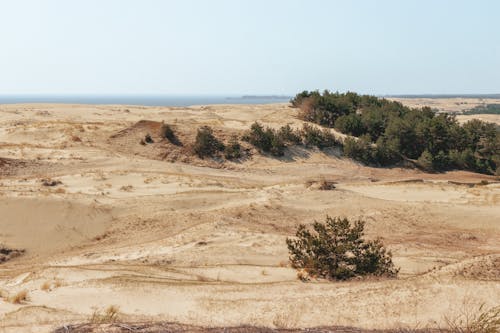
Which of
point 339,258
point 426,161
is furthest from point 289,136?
point 339,258

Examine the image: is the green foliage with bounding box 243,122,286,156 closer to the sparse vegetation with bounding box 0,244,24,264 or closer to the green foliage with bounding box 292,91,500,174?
the green foliage with bounding box 292,91,500,174

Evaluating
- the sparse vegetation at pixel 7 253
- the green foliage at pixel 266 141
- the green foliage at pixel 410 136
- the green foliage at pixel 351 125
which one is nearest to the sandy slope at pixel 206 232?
the sparse vegetation at pixel 7 253

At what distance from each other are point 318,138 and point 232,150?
6930mm

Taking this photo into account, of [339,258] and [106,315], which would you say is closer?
[106,315]

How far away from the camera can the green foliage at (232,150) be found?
32188 millimetres

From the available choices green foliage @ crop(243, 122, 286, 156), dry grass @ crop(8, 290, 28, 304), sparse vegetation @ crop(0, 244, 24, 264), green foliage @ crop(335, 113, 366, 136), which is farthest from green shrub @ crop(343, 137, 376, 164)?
dry grass @ crop(8, 290, 28, 304)

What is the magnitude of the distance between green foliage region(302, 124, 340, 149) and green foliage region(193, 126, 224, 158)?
669cm

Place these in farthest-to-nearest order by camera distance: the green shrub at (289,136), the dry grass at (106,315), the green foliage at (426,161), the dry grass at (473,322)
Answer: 1. the green shrub at (289,136)
2. the green foliage at (426,161)
3. the dry grass at (106,315)
4. the dry grass at (473,322)

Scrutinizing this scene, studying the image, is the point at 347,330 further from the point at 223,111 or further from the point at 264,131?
the point at 223,111

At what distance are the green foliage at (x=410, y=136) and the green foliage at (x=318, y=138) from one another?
0.11 metres

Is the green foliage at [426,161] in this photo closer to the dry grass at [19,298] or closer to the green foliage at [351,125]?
the green foliage at [351,125]

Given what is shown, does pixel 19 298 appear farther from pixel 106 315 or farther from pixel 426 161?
pixel 426 161

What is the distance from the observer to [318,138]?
3519 cm

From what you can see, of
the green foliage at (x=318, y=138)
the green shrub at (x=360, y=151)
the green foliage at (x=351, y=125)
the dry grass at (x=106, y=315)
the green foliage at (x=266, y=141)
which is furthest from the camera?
the green foliage at (x=351, y=125)
